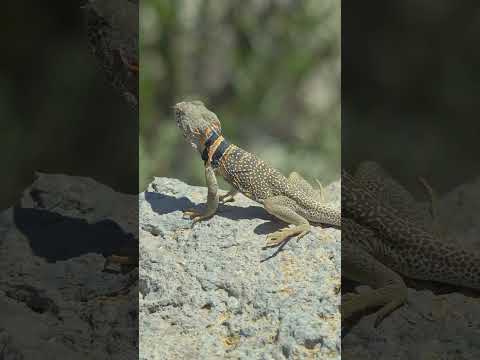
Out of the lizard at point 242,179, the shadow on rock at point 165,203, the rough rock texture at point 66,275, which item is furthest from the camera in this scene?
the shadow on rock at point 165,203

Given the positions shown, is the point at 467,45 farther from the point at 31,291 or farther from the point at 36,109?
the point at 31,291

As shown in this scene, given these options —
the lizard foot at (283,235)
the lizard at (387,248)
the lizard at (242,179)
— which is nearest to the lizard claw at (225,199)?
the lizard at (242,179)

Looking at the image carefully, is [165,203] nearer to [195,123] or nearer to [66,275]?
[195,123]

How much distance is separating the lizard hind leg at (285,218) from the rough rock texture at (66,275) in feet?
1.44

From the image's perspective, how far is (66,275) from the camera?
1753mm

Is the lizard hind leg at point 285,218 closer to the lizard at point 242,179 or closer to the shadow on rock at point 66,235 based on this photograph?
the lizard at point 242,179

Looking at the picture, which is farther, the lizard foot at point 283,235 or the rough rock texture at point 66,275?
the lizard foot at point 283,235

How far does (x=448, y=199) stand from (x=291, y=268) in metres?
0.73

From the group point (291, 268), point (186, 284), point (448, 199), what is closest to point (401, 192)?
point (448, 199)

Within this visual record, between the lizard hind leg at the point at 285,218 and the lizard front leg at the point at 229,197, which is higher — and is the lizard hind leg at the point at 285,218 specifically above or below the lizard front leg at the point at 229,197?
below

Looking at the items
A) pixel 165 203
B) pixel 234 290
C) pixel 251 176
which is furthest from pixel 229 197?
pixel 234 290

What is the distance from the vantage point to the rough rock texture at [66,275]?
63.7 inches

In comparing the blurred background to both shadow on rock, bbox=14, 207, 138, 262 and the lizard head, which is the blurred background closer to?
the lizard head

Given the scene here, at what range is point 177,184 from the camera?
7.76ft
